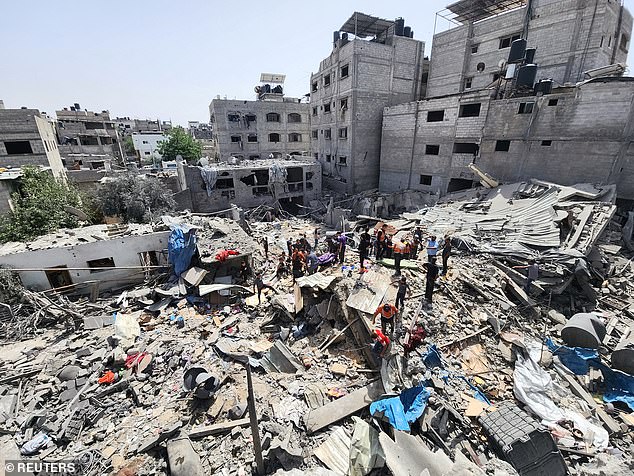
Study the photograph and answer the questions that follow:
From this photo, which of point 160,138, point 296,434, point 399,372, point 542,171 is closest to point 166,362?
point 296,434

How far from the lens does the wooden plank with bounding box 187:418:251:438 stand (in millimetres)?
5727

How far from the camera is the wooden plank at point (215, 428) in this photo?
18.8ft

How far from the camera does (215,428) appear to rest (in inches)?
229

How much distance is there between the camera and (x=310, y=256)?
10977mm

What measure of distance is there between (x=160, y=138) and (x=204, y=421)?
5189cm

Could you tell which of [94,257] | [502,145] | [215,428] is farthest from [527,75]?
[94,257]

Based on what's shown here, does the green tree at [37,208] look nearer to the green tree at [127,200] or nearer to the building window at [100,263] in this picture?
the green tree at [127,200]

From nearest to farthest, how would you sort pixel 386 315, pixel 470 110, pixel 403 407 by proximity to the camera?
pixel 403 407
pixel 386 315
pixel 470 110

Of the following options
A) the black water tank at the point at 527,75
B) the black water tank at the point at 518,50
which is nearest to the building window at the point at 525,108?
the black water tank at the point at 527,75

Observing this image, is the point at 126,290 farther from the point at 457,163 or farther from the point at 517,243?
the point at 457,163

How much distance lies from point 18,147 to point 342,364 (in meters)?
23.1

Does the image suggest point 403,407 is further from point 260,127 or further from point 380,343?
point 260,127

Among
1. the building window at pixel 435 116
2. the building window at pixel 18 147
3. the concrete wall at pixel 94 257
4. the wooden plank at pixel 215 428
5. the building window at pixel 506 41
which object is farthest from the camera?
the building window at pixel 506 41

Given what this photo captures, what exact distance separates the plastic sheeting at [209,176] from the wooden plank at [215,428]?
18870mm
